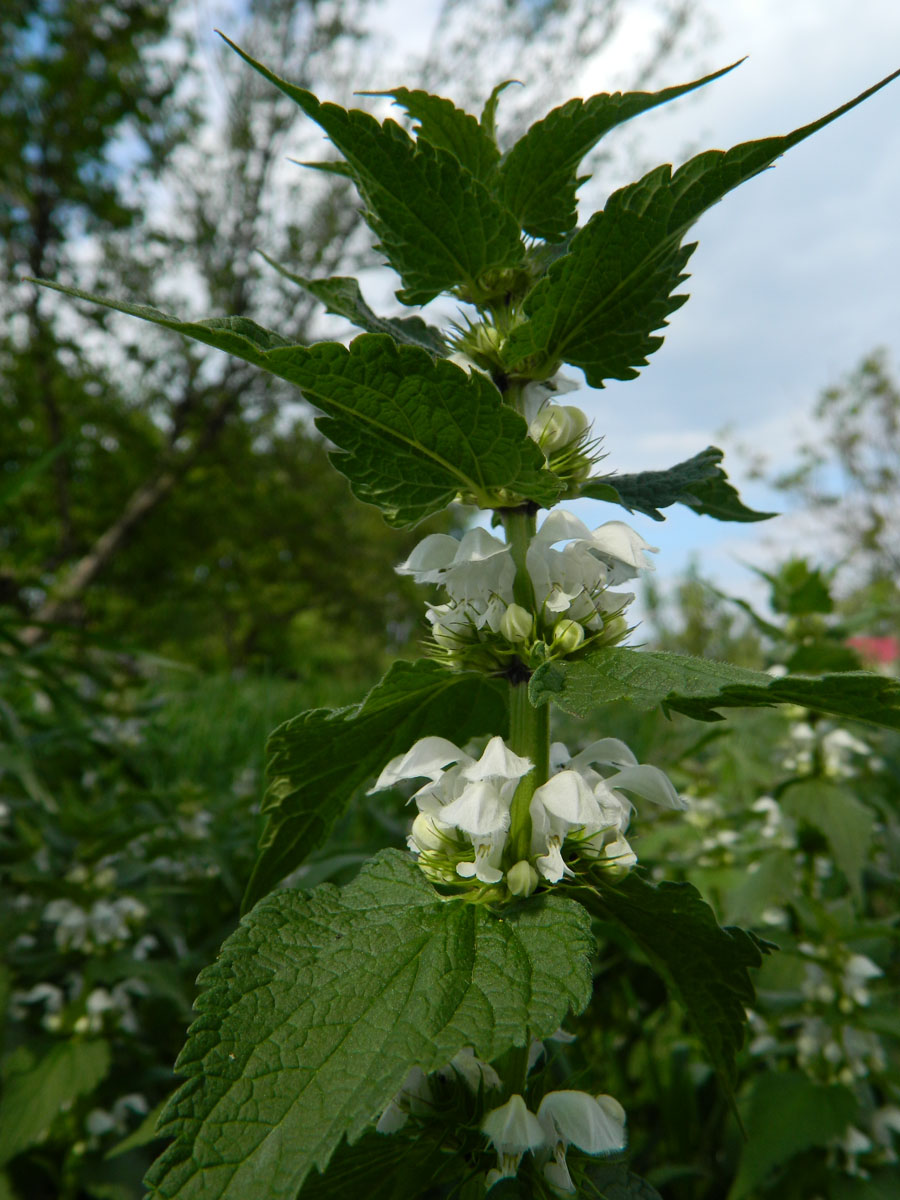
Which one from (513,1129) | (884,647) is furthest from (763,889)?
(884,647)

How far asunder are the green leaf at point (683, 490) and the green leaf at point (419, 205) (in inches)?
9.2

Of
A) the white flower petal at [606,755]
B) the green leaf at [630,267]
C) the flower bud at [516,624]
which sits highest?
the green leaf at [630,267]

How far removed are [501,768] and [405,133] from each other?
20.4 inches

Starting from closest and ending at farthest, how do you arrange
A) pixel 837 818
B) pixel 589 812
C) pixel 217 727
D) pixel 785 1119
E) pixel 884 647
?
1. pixel 589 812
2. pixel 785 1119
3. pixel 837 818
4. pixel 217 727
5. pixel 884 647

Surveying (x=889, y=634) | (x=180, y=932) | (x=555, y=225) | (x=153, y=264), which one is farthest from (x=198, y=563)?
(x=555, y=225)

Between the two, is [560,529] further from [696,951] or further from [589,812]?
[696,951]

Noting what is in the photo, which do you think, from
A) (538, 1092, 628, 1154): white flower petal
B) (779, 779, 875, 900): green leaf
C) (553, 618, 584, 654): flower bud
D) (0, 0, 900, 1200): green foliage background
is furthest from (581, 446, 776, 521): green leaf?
(779, 779, 875, 900): green leaf

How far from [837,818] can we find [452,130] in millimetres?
1633

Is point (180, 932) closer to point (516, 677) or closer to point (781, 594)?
point (516, 677)

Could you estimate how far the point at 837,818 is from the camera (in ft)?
5.75

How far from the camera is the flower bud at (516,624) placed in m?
0.71

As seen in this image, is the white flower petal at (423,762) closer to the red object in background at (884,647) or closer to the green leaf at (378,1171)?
the green leaf at (378,1171)

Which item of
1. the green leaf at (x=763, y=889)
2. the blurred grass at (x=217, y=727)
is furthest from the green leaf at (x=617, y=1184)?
the blurred grass at (x=217, y=727)

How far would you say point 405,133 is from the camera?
612 millimetres
